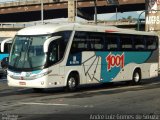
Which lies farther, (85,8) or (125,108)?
(85,8)

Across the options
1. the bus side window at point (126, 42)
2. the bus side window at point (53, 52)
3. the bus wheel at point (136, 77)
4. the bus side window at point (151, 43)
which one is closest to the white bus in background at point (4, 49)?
the bus side window at point (53, 52)

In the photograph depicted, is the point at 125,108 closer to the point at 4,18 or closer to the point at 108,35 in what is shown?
the point at 108,35

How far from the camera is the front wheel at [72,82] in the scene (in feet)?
74.4

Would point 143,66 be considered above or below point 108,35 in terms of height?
below

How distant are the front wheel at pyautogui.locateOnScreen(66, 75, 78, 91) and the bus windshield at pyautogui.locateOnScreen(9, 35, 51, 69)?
1.94 meters

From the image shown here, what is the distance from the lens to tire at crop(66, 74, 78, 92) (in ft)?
74.3

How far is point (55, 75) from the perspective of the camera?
21766mm

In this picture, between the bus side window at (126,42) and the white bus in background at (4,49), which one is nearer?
the white bus in background at (4,49)

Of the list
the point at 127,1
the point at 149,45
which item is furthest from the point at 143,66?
the point at 127,1

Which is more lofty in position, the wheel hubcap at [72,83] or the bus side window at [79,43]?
the bus side window at [79,43]

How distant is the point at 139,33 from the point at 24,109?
14319 mm

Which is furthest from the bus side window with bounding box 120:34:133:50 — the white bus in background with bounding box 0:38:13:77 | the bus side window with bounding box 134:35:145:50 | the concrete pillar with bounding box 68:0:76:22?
the concrete pillar with bounding box 68:0:76:22

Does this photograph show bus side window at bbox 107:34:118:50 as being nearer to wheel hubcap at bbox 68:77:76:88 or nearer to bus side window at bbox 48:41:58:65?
wheel hubcap at bbox 68:77:76:88

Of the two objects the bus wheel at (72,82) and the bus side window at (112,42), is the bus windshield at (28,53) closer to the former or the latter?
the bus wheel at (72,82)
